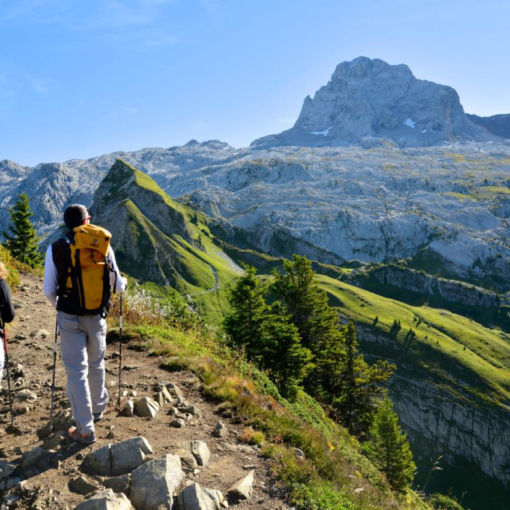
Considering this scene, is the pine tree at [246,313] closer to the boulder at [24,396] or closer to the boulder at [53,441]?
the boulder at [24,396]

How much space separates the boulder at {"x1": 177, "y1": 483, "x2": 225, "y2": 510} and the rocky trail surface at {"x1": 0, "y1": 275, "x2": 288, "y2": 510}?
0.01 meters

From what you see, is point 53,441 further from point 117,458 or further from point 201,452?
point 201,452

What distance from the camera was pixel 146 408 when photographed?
802 centimetres

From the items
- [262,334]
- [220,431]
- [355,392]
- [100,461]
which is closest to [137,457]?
[100,461]

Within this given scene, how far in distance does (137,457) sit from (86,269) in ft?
11.2

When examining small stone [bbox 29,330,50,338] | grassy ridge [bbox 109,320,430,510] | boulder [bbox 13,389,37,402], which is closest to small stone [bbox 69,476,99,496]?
grassy ridge [bbox 109,320,430,510]

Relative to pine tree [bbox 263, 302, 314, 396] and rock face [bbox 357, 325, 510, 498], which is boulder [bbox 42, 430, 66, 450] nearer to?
pine tree [bbox 263, 302, 314, 396]

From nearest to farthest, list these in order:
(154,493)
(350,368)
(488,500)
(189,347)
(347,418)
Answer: (154,493), (189,347), (347,418), (350,368), (488,500)

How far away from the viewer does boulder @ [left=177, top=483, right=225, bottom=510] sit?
17.9 feet

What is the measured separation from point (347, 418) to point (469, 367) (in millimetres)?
142711

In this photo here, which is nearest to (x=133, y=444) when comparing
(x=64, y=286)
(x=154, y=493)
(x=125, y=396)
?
(x=154, y=493)

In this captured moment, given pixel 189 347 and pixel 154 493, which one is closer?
pixel 154 493

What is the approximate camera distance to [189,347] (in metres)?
12.7

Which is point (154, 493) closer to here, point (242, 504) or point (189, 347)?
point (242, 504)
